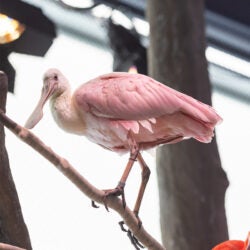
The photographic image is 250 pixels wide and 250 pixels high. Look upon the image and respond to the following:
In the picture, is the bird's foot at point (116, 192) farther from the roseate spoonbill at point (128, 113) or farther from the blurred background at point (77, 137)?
the blurred background at point (77, 137)

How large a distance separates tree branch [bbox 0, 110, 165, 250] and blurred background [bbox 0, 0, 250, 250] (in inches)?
15.8

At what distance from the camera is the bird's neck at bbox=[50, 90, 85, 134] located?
0.95m

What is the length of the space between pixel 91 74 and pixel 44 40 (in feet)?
0.79

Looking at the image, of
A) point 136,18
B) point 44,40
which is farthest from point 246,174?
point 44,40

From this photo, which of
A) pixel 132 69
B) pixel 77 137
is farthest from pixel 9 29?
pixel 132 69

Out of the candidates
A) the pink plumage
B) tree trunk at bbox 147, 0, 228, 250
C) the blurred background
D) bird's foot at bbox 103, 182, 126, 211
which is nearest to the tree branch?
bird's foot at bbox 103, 182, 126, 211

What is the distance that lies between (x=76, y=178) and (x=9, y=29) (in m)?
0.59

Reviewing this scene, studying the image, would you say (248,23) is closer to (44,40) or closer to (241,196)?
(241,196)

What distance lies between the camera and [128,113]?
0.96m

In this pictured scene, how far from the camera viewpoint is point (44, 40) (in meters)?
1.49

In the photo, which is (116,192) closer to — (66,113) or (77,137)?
(66,113)

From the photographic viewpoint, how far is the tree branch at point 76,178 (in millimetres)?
761

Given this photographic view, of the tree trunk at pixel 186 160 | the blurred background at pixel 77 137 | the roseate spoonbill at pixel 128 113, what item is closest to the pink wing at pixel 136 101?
the roseate spoonbill at pixel 128 113

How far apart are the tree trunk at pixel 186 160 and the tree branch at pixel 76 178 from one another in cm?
50
